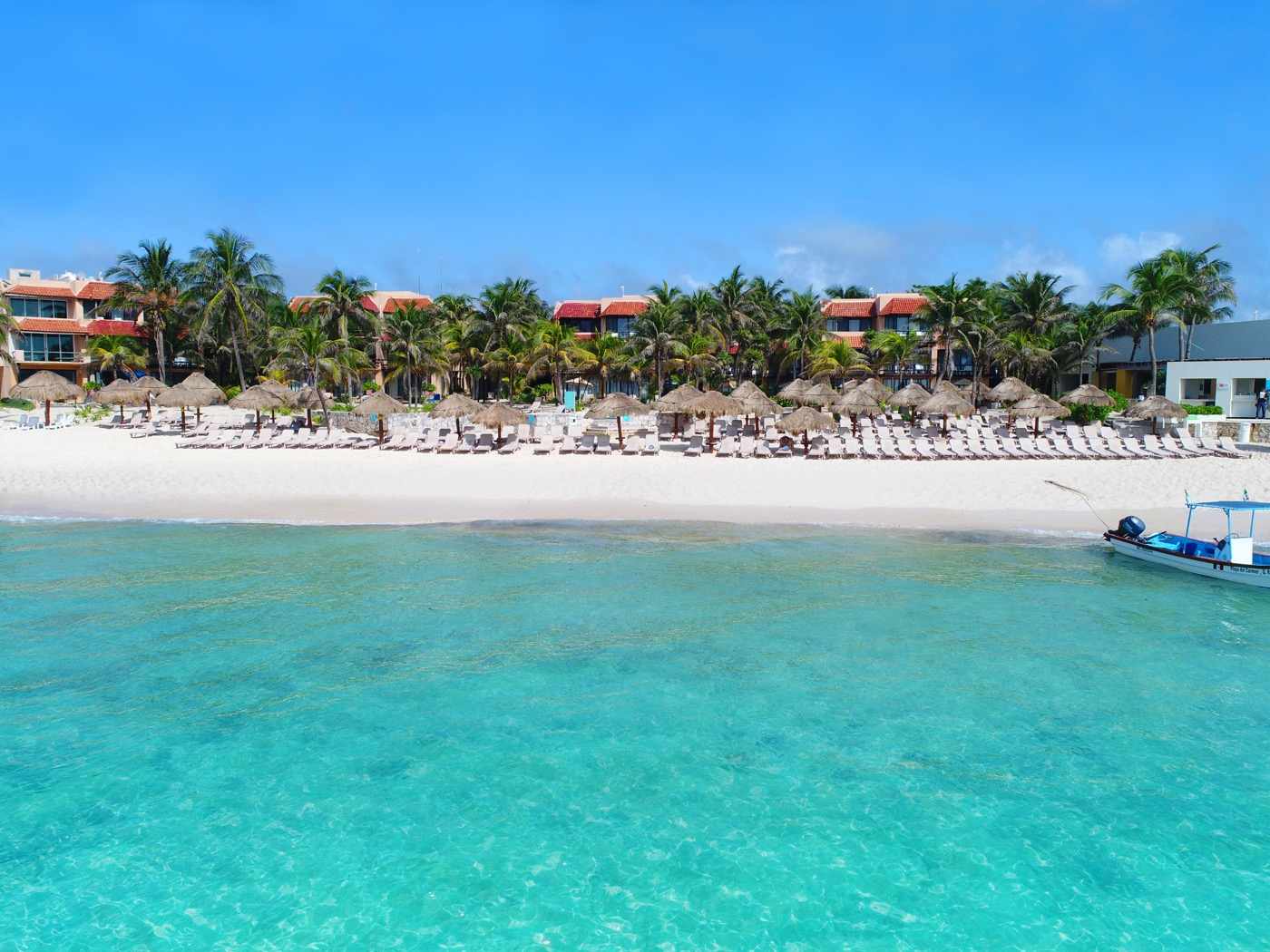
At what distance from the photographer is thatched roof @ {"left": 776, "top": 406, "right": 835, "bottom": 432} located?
87.5 feet

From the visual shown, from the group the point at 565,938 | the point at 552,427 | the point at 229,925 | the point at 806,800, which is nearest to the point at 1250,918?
the point at 806,800

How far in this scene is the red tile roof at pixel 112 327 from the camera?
166ft

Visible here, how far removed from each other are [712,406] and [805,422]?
309 cm

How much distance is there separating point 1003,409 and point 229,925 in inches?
1266

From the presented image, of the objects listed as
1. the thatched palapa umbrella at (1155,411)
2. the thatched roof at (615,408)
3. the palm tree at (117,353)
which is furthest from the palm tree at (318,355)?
the thatched palapa umbrella at (1155,411)

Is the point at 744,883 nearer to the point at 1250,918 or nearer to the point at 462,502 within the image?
the point at 1250,918

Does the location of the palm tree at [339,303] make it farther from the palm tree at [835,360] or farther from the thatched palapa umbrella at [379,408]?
the palm tree at [835,360]

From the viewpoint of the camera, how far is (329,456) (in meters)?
27.1

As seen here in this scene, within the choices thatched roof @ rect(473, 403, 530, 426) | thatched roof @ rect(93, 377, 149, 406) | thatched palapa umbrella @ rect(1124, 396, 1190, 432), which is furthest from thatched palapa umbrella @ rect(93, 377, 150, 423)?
thatched palapa umbrella @ rect(1124, 396, 1190, 432)

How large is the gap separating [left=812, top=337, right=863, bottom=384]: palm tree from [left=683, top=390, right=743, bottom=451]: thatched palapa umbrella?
14.7 m

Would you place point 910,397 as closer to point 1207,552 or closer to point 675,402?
point 675,402

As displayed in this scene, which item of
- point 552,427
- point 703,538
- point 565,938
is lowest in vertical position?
point 565,938

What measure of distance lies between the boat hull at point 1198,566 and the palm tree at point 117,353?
45367 mm

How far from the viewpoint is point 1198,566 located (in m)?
13.9
